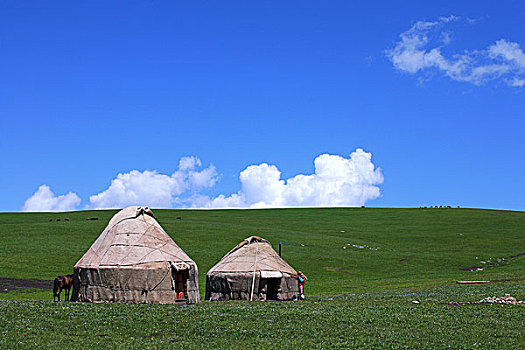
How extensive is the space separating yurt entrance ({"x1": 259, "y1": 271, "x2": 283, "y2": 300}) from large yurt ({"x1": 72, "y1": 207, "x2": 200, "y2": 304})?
197 inches

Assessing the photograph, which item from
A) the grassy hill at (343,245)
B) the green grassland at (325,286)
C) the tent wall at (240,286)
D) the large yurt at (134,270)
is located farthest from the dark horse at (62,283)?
the grassy hill at (343,245)

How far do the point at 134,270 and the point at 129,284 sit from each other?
0.63 metres

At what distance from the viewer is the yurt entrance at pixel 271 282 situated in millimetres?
29297

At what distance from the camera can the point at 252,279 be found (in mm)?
29266

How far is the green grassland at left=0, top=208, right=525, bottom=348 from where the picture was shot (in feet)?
52.0

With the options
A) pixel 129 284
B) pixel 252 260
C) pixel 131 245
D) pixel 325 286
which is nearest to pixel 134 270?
pixel 129 284

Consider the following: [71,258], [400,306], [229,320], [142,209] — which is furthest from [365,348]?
[71,258]

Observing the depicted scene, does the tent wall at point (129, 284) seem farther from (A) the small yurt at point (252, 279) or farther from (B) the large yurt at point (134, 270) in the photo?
(A) the small yurt at point (252, 279)

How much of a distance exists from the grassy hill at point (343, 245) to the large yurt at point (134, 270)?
16.2m

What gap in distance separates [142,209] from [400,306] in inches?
522

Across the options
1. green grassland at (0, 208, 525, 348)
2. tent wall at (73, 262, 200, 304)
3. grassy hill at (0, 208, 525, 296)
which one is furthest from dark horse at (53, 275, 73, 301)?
grassy hill at (0, 208, 525, 296)

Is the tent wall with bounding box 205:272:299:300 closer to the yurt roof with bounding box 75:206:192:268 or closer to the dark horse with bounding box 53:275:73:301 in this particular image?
the yurt roof with bounding box 75:206:192:268

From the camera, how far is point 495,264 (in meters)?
57.5

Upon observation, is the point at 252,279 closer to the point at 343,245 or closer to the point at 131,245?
the point at 131,245
